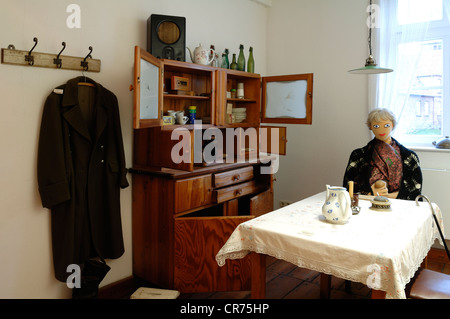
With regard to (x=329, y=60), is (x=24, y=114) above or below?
below

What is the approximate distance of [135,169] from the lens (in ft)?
8.80

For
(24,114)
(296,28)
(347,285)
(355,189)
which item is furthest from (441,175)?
(24,114)

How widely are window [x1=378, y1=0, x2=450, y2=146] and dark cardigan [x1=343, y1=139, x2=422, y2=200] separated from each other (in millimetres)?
732

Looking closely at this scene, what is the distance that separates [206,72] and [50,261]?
1.89 m

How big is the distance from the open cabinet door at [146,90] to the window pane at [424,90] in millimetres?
2281

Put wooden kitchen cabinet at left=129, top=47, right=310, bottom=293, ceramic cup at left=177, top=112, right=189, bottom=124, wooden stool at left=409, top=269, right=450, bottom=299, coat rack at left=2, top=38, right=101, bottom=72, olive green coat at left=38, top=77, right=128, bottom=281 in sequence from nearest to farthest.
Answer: wooden stool at left=409, top=269, right=450, bottom=299 < coat rack at left=2, top=38, right=101, bottom=72 < olive green coat at left=38, top=77, right=128, bottom=281 < wooden kitchen cabinet at left=129, top=47, right=310, bottom=293 < ceramic cup at left=177, top=112, right=189, bottom=124

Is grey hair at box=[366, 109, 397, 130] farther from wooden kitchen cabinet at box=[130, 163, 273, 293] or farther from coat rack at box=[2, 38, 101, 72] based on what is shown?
coat rack at box=[2, 38, 101, 72]

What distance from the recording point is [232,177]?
9.75 feet

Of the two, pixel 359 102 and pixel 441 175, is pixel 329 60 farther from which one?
pixel 441 175

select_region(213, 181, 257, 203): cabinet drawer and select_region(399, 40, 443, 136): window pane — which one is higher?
select_region(399, 40, 443, 136): window pane

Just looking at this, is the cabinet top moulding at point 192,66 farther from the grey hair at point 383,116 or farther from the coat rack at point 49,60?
the grey hair at point 383,116

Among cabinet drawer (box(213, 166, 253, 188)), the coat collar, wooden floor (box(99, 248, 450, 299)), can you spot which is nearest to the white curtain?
cabinet drawer (box(213, 166, 253, 188))

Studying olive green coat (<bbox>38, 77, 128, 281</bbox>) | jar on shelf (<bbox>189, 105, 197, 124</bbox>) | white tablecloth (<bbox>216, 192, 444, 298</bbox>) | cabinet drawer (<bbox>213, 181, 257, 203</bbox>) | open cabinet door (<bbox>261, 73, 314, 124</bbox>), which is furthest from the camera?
open cabinet door (<bbox>261, 73, 314, 124</bbox>)

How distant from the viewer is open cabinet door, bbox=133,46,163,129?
210 cm
